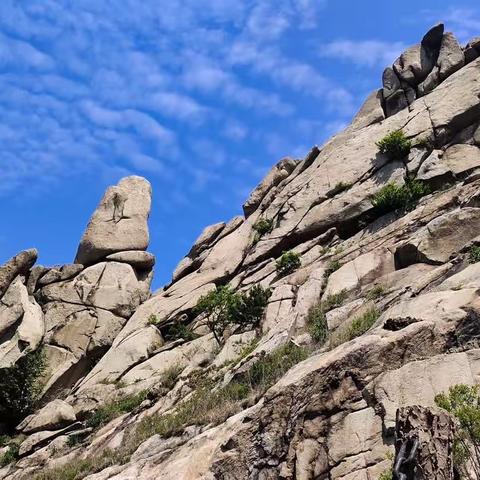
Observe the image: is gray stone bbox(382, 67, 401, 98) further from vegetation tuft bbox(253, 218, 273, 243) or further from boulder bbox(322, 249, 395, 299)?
boulder bbox(322, 249, 395, 299)

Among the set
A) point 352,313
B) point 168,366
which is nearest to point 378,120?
point 168,366

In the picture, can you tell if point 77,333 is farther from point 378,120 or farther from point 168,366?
point 378,120

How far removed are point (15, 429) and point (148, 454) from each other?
574 inches

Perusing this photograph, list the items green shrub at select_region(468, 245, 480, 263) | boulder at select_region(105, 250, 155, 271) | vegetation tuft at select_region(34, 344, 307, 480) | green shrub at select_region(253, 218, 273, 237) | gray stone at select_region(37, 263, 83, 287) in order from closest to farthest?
green shrub at select_region(468, 245, 480, 263), vegetation tuft at select_region(34, 344, 307, 480), green shrub at select_region(253, 218, 273, 237), gray stone at select_region(37, 263, 83, 287), boulder at select_region(105, 250, 155, 271)

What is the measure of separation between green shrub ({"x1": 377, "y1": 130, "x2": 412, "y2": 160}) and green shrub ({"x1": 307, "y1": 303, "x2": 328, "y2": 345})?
40.2ft

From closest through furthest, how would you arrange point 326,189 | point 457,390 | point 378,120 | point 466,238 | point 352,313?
1. point 457,390
2. point 352,313
3. point 466,238
4. point 326,189
5. point 378,120

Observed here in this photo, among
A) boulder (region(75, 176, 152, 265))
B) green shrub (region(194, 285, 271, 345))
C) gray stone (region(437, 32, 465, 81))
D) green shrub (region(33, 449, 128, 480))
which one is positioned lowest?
green shrub (region(33, 449, 128, 480))

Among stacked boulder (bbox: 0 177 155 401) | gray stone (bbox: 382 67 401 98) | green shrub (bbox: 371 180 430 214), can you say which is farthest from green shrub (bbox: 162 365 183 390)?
gray stone (bbox: 382 67 401 98)

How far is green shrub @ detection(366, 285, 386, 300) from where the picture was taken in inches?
756

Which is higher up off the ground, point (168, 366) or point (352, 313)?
point (168, 366)

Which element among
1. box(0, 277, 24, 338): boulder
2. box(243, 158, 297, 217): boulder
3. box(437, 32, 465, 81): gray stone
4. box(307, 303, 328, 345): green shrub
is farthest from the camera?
box(243, 158, 297, 217): boulder

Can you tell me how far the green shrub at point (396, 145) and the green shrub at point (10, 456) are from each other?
20477mm

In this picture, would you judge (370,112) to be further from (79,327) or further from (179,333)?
(79,327)

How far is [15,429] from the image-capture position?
28.9m
